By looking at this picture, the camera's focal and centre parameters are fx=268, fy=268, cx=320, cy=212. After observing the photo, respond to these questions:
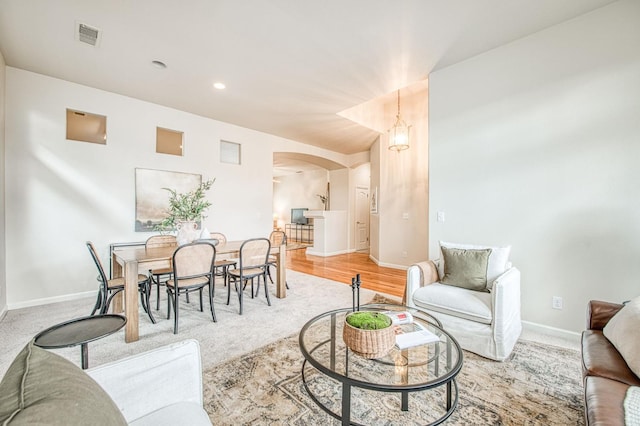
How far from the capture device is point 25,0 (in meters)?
2.25

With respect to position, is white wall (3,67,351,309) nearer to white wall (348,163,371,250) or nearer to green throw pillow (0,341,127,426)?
green throw pillow (0,341,127,426)

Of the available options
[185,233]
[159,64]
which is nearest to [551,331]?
[185,233]

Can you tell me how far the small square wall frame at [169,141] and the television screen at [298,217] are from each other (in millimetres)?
5834

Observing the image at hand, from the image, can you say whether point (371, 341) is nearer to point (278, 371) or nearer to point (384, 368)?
point (384, 368)

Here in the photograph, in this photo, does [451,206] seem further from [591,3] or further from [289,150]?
[289,150]

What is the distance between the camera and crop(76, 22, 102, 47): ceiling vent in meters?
2.57

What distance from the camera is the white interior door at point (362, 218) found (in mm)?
8312

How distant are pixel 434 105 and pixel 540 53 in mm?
1065

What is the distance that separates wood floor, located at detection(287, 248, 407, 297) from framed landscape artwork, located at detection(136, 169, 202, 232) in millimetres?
2693

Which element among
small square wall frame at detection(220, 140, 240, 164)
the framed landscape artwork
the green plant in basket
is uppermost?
small square wall frame at detection(220, 140, 240, 164)

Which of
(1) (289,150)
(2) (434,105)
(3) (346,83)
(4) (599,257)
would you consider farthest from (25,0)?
(4) (599,257)

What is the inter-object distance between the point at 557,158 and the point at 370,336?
2690mm

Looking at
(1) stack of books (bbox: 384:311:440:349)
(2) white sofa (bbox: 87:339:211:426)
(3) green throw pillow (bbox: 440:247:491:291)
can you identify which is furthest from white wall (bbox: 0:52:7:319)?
(3) green throw pillow (bbox: 440:247:491:291)

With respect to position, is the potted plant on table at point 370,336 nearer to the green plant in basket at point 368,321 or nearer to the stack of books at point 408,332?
the green plant in basket at point 368,321
